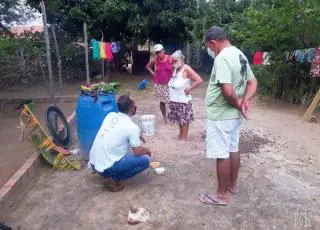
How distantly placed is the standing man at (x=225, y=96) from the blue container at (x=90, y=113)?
63.2 inches

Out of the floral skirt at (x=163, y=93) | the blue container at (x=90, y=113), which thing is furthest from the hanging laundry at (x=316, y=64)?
the blue container at (x=90, y=113)

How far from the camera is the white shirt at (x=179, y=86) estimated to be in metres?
5.27

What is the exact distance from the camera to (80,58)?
39.9 ft

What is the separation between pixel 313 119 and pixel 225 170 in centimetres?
446

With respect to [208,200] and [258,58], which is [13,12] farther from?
[208,200]

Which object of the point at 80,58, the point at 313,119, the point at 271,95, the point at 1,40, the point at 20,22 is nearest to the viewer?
the point at 313,119

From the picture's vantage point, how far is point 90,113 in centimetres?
441

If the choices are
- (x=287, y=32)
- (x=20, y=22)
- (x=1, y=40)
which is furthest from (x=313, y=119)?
(x=20, y=22)

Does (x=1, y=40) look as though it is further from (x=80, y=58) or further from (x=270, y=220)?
(x=270, y=220)

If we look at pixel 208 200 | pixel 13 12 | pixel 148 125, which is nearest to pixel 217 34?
pixel 208 200

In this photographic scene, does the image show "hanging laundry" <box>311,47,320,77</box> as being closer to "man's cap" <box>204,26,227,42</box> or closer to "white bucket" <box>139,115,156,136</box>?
"white bucket" <box>139,115,156,136</box>

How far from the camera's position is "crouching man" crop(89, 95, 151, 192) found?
3.58m

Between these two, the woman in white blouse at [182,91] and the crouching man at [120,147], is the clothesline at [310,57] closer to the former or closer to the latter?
the woman in white blouse at [182,91]

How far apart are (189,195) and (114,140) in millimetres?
973
